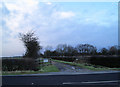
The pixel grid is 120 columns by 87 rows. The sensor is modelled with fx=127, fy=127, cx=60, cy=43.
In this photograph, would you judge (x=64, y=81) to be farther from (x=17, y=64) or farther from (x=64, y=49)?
(x=64, y=49)

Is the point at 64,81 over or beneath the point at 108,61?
beneath

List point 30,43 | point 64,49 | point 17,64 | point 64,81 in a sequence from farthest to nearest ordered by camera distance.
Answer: point 64,49, point 30,43, point 17,64, point 64,81

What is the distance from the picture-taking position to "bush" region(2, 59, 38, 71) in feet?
53.5

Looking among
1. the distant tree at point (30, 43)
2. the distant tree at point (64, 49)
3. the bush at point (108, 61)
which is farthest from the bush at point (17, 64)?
the distant tree at point (64, 49)

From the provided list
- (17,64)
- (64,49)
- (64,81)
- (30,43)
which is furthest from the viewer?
(64,49)

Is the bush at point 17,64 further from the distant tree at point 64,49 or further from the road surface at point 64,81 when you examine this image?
the distant tree at point 64,49

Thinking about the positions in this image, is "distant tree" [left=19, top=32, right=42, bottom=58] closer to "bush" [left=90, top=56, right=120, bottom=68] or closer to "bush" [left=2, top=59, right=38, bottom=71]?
"bush" [left=2, top=59, right=38, bottom=71]

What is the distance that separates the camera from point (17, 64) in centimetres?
1647

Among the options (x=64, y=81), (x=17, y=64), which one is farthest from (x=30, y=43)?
(x=64, y=81)

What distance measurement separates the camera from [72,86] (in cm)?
750

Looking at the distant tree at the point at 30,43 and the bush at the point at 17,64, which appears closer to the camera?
the bush at the point at 17,64

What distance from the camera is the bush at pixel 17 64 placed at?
1630cm

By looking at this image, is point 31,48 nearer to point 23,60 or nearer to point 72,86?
point 23,60

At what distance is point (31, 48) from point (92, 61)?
11848 millimetres
